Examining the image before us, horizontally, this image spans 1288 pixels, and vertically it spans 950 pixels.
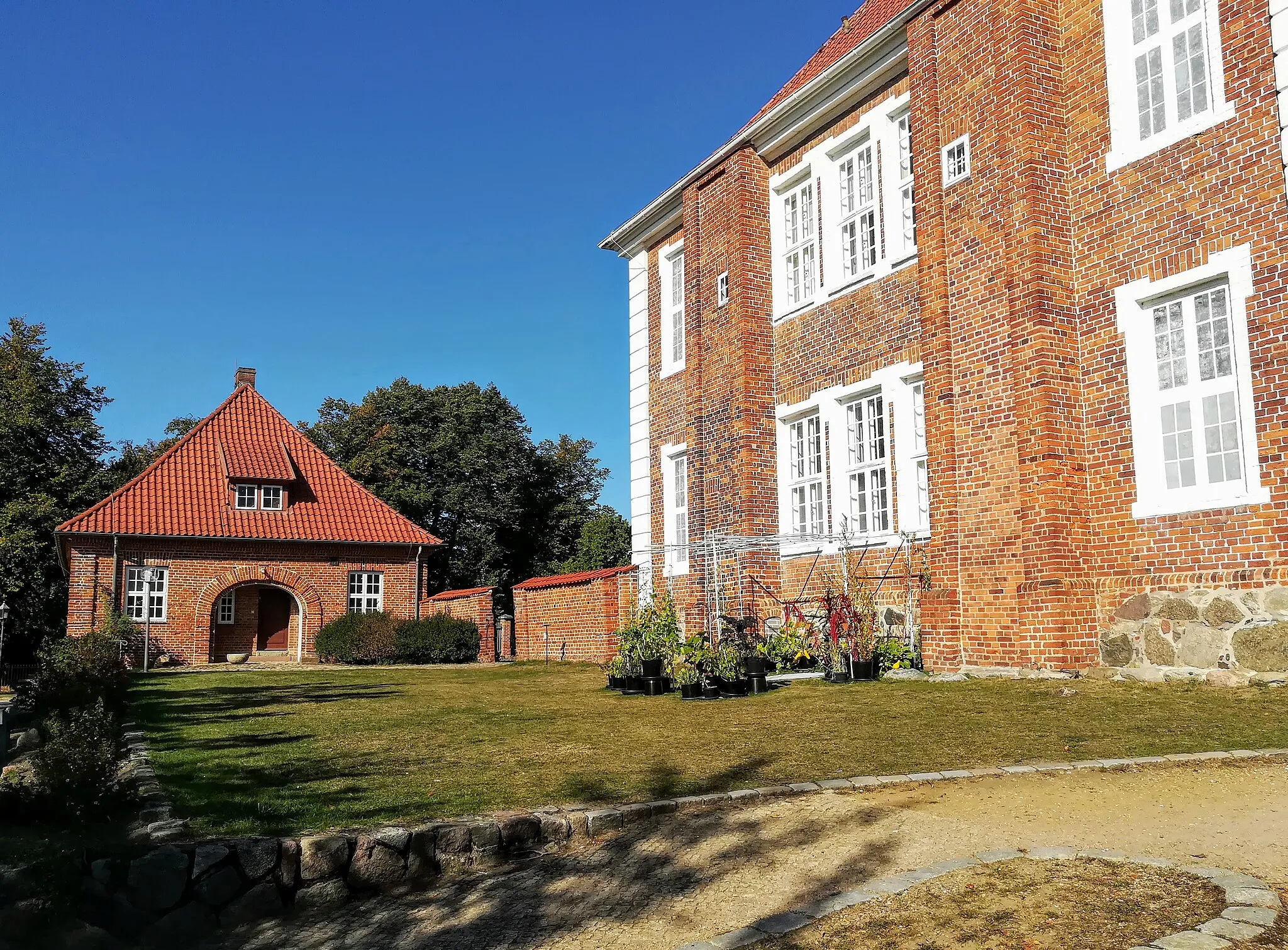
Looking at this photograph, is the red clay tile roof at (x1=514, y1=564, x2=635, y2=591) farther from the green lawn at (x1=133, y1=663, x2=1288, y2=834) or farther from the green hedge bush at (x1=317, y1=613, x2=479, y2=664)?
the green lawn at (x1=133, y1=663, x2=1288, y2=834)

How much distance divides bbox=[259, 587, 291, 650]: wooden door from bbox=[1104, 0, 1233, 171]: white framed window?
94.1 ft

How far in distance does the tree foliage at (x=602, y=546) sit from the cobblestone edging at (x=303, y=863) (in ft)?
121

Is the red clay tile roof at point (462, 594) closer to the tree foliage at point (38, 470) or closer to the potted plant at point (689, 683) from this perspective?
the tree foliage at point (38, 470)

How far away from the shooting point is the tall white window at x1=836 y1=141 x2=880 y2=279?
611 inches

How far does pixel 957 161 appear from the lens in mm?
13078

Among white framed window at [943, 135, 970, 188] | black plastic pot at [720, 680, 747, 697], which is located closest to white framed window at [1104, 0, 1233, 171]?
white framed window at [943, 135, 970, 188]

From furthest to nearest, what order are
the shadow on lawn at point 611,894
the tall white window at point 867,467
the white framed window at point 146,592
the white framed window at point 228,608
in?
the white framed window at point 228,608, the white framed window at point 146,592, the tall white window at point 867,467, the shadow on lawn at point 611,894

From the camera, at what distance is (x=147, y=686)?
18250 mm

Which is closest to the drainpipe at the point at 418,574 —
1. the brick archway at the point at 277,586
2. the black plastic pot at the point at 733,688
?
the brick archway at the point at 277,586

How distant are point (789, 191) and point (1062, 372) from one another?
7.56 m

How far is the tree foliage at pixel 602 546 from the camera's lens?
1714 inches

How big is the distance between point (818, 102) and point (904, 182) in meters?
2.48

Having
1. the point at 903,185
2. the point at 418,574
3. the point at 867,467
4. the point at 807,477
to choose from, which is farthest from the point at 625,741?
the point at 418,574

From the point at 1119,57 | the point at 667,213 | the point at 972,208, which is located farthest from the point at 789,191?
the point at 1119,57
